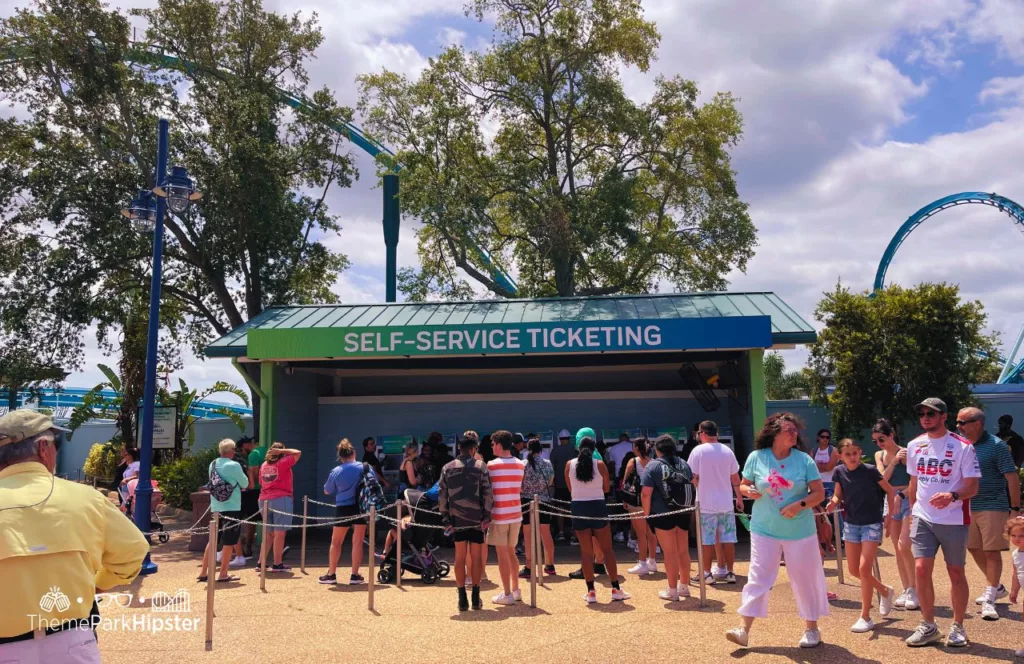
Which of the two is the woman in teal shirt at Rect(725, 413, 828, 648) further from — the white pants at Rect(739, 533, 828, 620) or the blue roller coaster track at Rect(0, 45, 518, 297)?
the blue roller coaster track at Rect(0, 45, 518, 297)

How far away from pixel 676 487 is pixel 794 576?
235 centimetres

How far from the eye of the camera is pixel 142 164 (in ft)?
67.3

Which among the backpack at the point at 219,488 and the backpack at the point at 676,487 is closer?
the backpack at the point at 676,487

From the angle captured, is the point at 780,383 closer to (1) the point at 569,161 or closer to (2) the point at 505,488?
(1) the point at 569,161

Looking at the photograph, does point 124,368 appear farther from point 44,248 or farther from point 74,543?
point 74,543

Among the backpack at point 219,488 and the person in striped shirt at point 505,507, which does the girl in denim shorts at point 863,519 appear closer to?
the person in striped shirt at point 505,507

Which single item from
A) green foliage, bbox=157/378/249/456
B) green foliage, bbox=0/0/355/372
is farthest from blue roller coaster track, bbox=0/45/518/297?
green foliage, bbox=157/378/249/456

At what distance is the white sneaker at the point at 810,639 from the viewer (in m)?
5.77

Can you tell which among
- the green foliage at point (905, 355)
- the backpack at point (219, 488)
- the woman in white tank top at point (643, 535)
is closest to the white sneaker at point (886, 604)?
the woman in white tank top at point (643, 535)

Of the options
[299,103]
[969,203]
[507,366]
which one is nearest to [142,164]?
[299,103]

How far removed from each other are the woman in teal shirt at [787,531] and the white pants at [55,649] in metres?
4.31

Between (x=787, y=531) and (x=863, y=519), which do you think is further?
(x=863, y=519)

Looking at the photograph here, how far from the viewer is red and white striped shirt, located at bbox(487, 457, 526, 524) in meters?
7.68

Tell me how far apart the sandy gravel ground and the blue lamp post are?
192 centimetres
